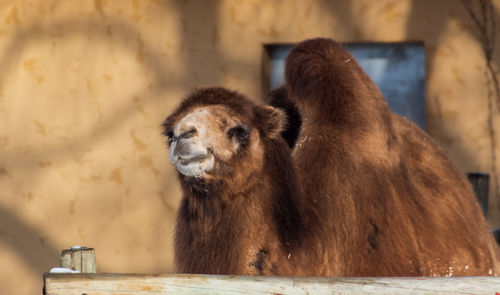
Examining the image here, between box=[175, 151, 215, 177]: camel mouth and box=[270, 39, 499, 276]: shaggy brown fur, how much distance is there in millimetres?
399

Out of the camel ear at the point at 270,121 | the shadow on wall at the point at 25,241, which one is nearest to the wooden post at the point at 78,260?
the camel ear at the point at 270,121

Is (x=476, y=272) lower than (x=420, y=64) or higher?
lower

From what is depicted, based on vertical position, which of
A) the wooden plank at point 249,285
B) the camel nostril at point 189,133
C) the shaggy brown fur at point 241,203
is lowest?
the wooden plank at point 249,285

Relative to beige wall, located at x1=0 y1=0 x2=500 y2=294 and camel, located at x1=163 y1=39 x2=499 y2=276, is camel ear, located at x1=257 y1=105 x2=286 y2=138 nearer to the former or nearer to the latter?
camel, located at x1=163 y1=39 x2=499 y2=276

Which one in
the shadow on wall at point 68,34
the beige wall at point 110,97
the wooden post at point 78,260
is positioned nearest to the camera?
the wooden post at point 78,260

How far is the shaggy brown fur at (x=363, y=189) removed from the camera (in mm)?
2914

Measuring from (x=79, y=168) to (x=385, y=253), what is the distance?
468 cm

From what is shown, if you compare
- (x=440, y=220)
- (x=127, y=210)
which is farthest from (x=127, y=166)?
(x=440, y=220)

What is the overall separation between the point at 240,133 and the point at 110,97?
4.68 metres

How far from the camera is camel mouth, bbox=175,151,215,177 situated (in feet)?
8.47

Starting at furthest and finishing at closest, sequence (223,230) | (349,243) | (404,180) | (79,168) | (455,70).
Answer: (79,168) → (455,70) → (404,180) → (349,243) → (223,230)

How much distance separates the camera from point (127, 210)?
→ 23.6ft

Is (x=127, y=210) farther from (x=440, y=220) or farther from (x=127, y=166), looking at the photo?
(x=440, y=220)

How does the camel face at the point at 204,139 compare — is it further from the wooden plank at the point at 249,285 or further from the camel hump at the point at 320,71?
the camel hump at the point at 320,71
